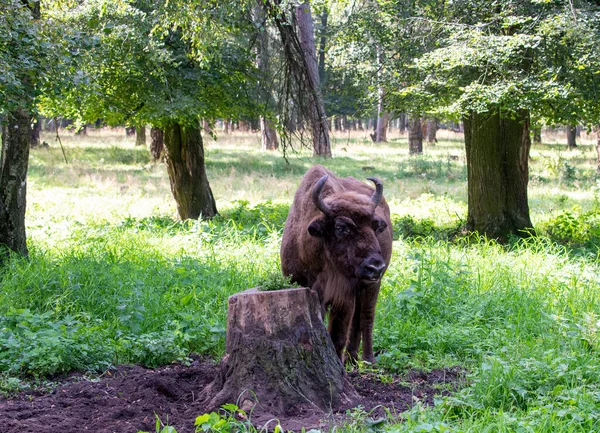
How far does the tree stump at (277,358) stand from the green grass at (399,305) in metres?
0.44

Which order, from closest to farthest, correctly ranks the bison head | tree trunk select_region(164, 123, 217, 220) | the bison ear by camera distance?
the bison head
the bison ear
tree trunk select_region(164, 123, 217, 220)

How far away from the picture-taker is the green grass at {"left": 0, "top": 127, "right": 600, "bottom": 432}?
5012 mm

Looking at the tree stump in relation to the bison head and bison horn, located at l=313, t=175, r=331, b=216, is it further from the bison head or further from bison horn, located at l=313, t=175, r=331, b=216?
bison horn, located at l=313, t=175, r=331, b=216

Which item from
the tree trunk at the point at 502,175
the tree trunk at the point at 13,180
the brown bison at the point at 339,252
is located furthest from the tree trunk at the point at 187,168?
the brown bison at the point at 339,252

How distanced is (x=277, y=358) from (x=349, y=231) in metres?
1.35

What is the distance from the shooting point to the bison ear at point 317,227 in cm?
586

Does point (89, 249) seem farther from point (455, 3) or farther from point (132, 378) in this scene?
point (455, 3)

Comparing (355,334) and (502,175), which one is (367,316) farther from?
(502,175)

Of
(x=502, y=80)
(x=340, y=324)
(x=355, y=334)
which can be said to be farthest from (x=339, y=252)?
(x=502, y=80)

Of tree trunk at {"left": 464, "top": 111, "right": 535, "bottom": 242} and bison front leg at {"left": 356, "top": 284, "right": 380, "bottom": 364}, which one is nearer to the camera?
bison front leg at {"left": 356, "top": 284, "right": 380, "bottom": 364}

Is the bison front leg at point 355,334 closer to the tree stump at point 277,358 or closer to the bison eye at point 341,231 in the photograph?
the bison eye at point 341,231

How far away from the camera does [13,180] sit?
920 centimetres

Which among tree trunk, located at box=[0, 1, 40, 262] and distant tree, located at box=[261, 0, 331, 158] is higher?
distant tree, located at box=[261, 0, 331, 158]

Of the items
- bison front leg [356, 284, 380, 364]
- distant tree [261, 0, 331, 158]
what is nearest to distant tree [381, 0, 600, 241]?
distant tree [261, 0, 331, 158]
